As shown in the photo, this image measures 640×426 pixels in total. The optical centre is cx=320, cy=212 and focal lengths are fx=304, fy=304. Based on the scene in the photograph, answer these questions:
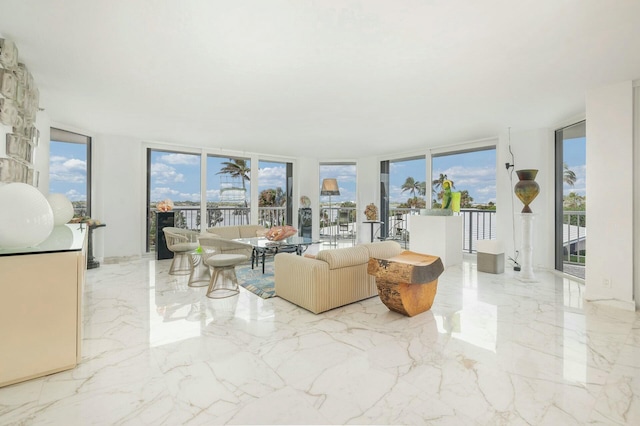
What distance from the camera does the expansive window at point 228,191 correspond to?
7098 mm

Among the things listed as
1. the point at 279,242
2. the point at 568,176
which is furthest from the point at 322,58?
the point at 568,176

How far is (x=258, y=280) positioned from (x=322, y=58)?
2934 millimetres

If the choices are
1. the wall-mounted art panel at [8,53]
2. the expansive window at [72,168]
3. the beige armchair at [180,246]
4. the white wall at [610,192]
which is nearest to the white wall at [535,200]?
the white wall at [610,192]

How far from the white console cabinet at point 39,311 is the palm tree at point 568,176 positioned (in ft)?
20.0

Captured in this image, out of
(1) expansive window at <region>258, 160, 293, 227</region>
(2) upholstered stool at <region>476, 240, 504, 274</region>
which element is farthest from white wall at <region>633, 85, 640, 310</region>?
(1) expansive window at <region>258, 160, 293, 227</region>

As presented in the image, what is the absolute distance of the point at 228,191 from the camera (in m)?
7.32

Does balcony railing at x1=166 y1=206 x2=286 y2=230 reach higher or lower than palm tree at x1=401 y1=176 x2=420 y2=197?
lower

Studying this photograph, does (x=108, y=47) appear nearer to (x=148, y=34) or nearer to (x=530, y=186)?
(x=148, y=34)

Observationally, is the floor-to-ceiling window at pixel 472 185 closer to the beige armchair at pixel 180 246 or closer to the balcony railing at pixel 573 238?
the balcony railing at pixel 573 238

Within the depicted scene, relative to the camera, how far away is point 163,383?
6.06ft

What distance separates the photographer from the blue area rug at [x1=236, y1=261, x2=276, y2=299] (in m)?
3.73

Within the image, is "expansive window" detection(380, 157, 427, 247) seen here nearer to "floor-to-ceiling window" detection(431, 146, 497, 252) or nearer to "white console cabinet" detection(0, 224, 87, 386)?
"floor-to-ceiling window" detection(431, 146, 497, 252)

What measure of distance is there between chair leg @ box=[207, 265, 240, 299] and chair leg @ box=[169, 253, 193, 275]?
1104 mm

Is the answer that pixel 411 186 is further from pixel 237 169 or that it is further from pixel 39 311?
pixel 39 311
